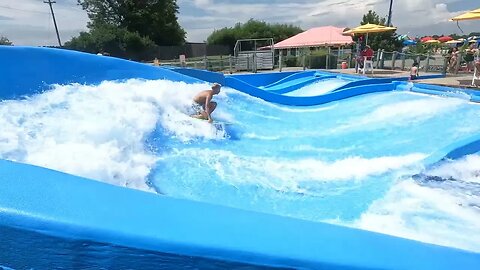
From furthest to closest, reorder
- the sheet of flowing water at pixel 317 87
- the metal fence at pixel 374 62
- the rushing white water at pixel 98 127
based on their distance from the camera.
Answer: the metal fence at pixel 374 62 < the sheet of flowing water at pixel 317 87 < the rushing white water at pixel 98 127

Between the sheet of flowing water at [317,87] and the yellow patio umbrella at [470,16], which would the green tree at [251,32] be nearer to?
the sheet of flowing water at [317,87]

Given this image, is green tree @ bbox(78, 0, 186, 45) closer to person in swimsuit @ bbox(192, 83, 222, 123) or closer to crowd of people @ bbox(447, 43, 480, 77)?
crowd of people @ bbox(447, 43, 480, 77)

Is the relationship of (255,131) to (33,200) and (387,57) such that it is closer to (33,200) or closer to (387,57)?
(33,200)

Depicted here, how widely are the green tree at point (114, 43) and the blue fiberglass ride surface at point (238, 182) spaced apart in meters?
24.9

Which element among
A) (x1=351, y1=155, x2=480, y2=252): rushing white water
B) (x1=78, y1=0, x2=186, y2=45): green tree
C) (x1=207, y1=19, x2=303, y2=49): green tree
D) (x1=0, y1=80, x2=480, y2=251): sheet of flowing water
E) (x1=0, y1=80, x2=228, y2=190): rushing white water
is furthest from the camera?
(x1=207, y1=19, x2=303, y2=49): green tree

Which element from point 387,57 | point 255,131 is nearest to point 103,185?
point 255,131

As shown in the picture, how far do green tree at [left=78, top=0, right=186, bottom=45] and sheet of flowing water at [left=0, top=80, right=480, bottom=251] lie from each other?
3510cm

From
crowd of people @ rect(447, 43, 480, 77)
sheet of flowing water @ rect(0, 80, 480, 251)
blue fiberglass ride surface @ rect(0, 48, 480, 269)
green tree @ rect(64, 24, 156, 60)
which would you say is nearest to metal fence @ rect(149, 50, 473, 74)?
crowd of people @ rect(447, 43, 480, 77)

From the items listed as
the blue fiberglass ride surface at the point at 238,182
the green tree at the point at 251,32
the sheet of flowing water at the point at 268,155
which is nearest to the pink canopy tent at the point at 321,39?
the blue fiberglass ride surface at the point at 238,182

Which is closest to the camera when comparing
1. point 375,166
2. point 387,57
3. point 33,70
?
point 375,166

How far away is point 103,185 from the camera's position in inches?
56.5

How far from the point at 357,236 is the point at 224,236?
477 mm

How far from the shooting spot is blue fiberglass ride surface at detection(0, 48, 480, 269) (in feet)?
3.83

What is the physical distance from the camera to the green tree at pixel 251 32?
51.4 m
